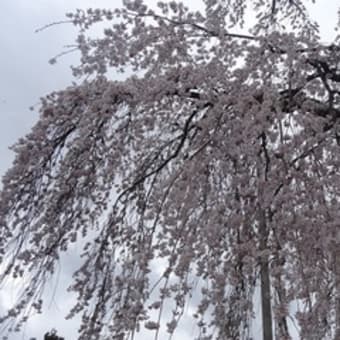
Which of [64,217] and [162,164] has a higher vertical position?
[162,164]

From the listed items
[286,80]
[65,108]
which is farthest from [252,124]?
[65,108]

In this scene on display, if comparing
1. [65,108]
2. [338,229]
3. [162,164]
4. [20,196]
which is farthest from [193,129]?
[338,229]

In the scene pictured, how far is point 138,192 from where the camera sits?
358 centimetres

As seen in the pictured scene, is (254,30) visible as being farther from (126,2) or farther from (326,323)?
(326,323)

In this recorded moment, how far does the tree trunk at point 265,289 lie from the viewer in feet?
8.21

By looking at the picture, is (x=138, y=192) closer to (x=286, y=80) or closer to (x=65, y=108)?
(x=65, y=108)

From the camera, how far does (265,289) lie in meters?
2.61

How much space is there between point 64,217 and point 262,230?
1317mm

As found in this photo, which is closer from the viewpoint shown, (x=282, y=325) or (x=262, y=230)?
(x=282, y=325)

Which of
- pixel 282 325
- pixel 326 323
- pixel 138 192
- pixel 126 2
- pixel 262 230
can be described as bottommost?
pixel 282 325

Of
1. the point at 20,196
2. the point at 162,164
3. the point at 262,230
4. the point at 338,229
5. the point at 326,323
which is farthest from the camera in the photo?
the point at 162,164

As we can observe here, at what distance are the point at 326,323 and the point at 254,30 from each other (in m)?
1.86

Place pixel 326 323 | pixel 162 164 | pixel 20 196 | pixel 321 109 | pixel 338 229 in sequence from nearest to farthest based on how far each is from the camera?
pixel 338 229, pixel 326 323, pixel 321 109, pixel 20 196, pixel 162 164

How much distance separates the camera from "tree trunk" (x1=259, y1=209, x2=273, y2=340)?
8.21ft
